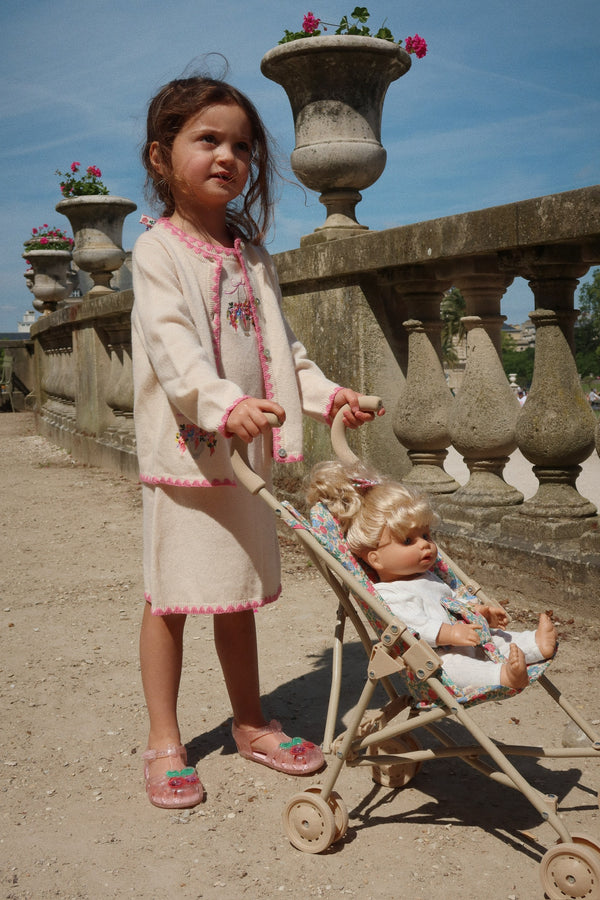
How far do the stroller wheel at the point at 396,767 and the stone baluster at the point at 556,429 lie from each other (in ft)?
4.63

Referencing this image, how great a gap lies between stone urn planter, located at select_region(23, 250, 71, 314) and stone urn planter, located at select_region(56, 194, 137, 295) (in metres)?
5.70

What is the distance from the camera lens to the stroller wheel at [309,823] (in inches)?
87.0

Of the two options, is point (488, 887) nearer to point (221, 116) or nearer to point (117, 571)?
point (221, 116)

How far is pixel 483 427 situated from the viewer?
407cm

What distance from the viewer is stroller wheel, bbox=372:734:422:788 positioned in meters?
2.55

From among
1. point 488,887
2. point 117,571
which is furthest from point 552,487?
point 117,571

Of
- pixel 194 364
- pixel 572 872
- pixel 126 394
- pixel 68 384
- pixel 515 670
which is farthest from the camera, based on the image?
pixel 68 384

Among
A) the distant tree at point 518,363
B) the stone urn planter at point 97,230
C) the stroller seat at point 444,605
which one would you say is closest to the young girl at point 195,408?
the stroller seat at point 444,605

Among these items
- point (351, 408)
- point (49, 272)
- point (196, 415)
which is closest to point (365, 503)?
point (351, 408)

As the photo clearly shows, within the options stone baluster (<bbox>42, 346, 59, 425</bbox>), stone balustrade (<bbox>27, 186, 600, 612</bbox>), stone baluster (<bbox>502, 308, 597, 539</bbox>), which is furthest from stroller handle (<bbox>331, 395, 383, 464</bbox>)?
stone baluster (<bbox>42, 346, 59, 425</bbox>)

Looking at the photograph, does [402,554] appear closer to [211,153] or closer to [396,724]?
[396,724]

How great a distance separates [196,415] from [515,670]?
0.98m

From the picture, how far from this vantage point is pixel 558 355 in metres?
3.65

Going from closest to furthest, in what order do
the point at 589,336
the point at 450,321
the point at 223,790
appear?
the point at 223,790
the point at 450,321
the point at 589,336
